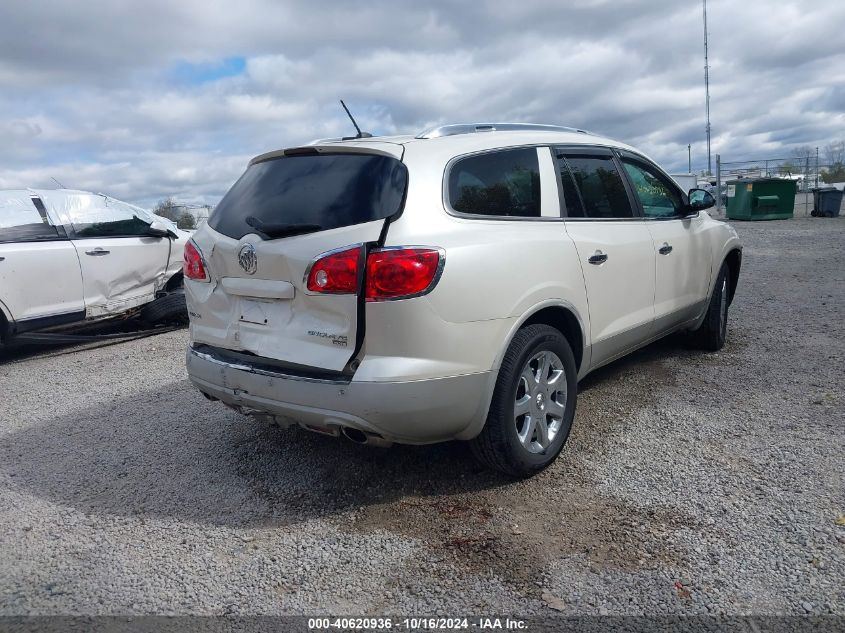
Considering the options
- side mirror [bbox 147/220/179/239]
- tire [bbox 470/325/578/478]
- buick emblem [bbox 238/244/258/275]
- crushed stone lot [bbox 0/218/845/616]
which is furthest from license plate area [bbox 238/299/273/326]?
side mirror [bbox 147/220/179/239]

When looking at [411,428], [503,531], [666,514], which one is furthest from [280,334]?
[666,514]

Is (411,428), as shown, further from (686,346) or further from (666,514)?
(686,346)

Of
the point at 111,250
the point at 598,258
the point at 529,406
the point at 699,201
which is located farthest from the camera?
the point at 111,250

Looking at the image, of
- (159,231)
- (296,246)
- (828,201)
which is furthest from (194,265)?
(828,201)

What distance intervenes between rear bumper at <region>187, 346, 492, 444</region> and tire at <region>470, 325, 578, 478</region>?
133 millimetres

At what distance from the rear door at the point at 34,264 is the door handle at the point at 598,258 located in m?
5.55

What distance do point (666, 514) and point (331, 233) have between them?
A: 2.02 meters

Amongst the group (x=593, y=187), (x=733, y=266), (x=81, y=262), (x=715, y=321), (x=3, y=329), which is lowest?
(x=715, y=321)

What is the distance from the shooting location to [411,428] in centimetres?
296

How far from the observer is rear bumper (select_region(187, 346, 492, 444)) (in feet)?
9.41

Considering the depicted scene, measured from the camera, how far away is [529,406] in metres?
3.41

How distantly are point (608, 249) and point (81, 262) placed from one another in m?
5.59

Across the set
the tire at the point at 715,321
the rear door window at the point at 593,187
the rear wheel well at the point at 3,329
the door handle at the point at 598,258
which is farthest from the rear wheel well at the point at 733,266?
the rear wheel well at the point at 3,329

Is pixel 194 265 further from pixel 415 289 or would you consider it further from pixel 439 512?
pixel 439 512
